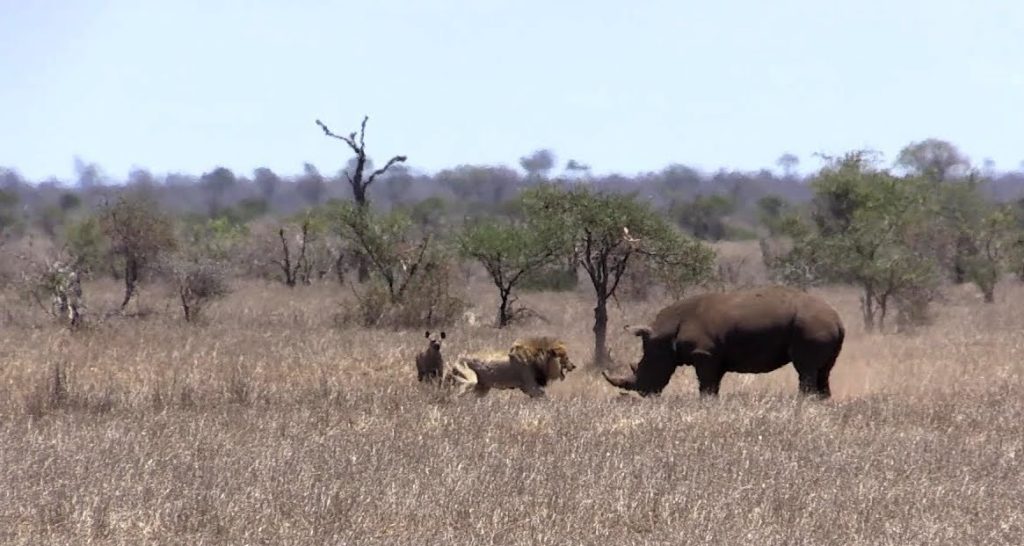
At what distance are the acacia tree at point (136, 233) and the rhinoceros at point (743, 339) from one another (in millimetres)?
20342

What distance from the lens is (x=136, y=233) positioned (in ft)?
112

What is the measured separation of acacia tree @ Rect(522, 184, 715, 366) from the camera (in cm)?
2045

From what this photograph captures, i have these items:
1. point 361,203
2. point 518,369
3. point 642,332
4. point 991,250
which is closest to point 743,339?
point 642,332

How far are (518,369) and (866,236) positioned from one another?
1587 centimetres

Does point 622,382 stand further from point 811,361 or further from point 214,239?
point 214,239

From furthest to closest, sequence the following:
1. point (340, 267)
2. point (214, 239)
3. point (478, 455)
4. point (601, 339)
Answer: point (214, 239)
point (340, 267)
point (601, 339)
point (478, 455)

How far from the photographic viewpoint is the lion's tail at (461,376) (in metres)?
15.3

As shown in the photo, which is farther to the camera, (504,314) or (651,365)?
(504,314)

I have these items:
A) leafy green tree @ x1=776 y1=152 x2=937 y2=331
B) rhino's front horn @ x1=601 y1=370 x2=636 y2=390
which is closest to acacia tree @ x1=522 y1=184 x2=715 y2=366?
rhino's front horn @ x1=601 y1=370 x2=636 y2=390

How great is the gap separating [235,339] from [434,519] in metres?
13.0

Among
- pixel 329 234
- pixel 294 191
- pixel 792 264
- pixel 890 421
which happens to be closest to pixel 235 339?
pixel 890 421

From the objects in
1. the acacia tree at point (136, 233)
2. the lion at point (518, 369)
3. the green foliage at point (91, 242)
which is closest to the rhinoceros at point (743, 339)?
the lion at point (518, 369)

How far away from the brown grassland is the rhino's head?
1.50 feet

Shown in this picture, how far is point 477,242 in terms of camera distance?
28406 mm
